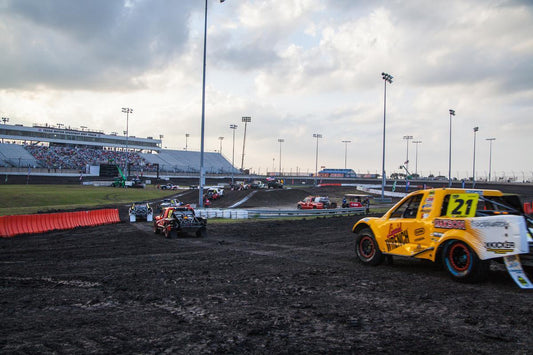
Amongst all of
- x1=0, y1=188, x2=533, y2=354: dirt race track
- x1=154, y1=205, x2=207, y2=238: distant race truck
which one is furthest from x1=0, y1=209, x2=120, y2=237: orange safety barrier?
x1=0, y1=188, x2=533, y2=354: dirt race track

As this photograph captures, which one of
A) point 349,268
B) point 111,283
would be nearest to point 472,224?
point 349,268

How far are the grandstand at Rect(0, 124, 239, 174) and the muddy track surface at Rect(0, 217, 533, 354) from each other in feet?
228

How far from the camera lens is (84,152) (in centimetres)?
9756

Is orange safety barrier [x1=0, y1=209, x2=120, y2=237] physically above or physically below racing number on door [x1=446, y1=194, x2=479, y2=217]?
below

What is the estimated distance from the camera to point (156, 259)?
1241cm

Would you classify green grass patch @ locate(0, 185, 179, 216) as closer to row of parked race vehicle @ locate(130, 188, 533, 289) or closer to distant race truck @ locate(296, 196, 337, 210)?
distant race truck @ locate(296, 196, 337, 210)

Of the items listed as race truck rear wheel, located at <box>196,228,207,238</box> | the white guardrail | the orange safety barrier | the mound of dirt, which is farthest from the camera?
the mound of dirt

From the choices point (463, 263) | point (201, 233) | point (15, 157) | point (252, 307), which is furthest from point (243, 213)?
point (15, 157)

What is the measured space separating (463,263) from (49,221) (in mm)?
20461

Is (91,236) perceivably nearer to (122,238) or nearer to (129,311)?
(122,238)

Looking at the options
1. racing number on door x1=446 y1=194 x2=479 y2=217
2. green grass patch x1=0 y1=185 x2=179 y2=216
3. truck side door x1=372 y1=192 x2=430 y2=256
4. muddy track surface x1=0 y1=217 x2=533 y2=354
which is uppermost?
racing number on door x1=446 y1=194 x2=479 y2=217

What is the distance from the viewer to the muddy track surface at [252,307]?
5.21m

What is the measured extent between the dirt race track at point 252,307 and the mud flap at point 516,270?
7.9 inches

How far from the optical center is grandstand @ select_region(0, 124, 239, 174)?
82.2 meters
